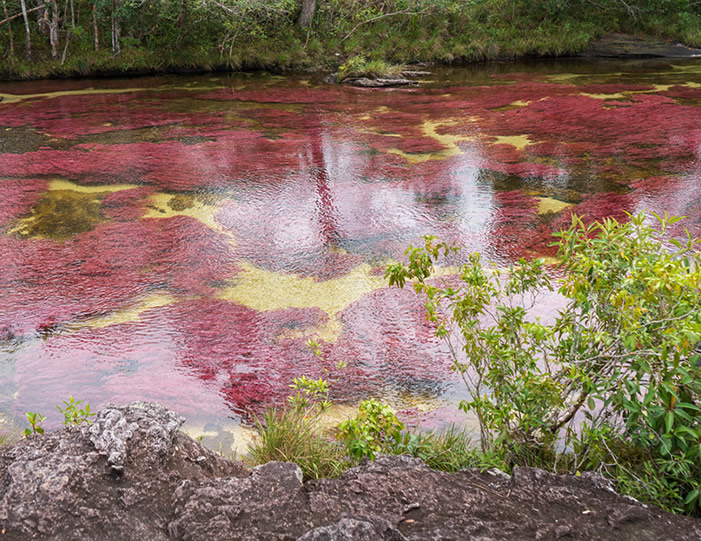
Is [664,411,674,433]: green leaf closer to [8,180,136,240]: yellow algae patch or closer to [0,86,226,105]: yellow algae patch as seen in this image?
[8,180,136,240]: yellow algae patch

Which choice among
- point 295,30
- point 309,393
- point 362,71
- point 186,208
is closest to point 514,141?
→ point 186,208

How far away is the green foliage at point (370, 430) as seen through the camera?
1842 mm

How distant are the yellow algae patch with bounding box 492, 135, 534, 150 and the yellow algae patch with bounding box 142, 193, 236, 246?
11.2 ft

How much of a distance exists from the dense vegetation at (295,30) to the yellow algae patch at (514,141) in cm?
542

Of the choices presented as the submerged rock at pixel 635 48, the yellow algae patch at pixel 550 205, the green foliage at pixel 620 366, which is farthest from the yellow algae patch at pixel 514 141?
the submerged rock at pixel 635 48

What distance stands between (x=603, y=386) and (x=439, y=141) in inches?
204

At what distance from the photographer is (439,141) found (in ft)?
21.9

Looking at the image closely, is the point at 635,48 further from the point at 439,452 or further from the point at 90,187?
the point at 439,452

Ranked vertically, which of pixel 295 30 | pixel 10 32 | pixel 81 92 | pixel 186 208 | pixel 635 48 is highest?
pixel 295 30

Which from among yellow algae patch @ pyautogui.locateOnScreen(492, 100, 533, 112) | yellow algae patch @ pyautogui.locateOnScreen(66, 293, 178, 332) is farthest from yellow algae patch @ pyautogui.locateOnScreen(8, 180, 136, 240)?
yellow algae patch @ pyautogui.locateOnScreen(492, 100, 533, 112)

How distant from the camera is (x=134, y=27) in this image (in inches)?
427

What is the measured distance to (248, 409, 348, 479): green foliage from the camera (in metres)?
2.01

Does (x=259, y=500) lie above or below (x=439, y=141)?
below

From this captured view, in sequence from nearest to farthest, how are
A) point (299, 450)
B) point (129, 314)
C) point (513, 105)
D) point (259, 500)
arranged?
point (259, 500) < point (299, 450) < point (129, 314) < point (513, 105)
